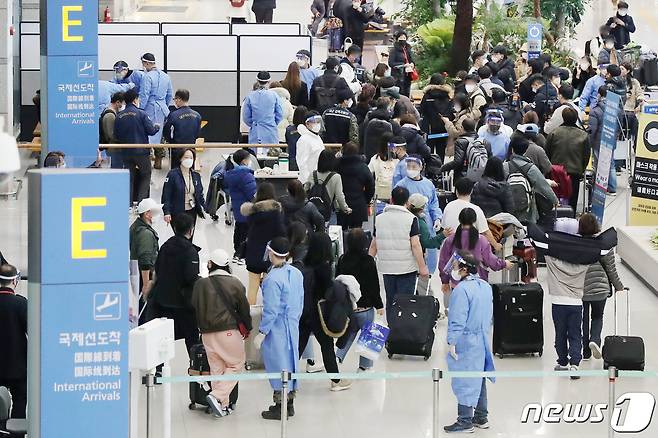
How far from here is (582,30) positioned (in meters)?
44.6

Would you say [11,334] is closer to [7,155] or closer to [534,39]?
[7,155]

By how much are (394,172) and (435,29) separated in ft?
49.8

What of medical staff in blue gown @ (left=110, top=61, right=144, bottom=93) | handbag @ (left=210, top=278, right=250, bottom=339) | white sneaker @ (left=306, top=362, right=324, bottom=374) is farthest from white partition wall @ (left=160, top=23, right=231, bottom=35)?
handbag @ (left=210, top=278, right=250, bottom=339)

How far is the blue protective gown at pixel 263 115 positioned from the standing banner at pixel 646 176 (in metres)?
5.22

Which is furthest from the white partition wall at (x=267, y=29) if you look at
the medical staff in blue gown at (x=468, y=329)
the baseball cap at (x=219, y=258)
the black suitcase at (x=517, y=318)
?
the medical staff in blue gown at (x=468, y=329)

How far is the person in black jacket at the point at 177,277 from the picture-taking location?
14.0 meters

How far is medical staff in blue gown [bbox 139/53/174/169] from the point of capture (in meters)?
23.8

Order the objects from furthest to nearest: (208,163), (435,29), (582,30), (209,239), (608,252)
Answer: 1. (582,30)
2. (435,29)
3. (208,163)
4. (209,239)
5. (608,252)

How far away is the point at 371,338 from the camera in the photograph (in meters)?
14.2

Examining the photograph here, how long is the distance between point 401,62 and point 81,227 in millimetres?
19302

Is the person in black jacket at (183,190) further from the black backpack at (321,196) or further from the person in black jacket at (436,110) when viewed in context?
the person in black jacket at (436,110)

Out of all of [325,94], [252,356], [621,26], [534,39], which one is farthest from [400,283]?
[621,26]

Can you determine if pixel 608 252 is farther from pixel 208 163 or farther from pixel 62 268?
pixel 208 163

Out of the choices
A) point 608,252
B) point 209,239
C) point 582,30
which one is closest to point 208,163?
point 209,239
